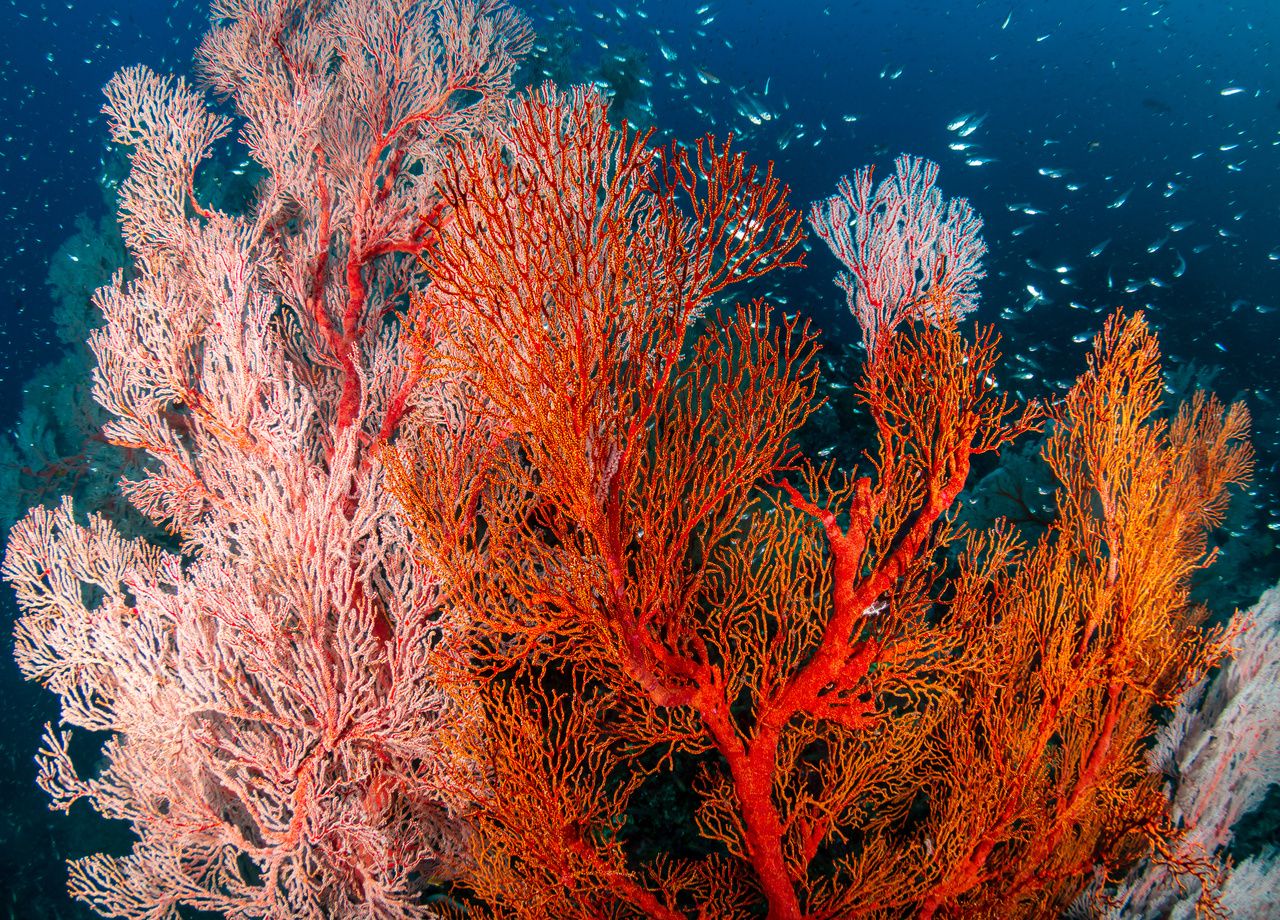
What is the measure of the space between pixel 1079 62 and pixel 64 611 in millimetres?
40249

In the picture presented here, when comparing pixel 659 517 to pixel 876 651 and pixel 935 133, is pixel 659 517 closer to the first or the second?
pixel 876 651

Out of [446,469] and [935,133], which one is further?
[935,133]

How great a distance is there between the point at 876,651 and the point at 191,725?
3.34 meters

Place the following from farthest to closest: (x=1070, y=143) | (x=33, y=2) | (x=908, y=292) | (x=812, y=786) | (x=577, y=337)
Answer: (x=33, y=2) < (x=1070, y=143) < (x=812, y=786) < (x=908, y=292) < (x=577, y=337)

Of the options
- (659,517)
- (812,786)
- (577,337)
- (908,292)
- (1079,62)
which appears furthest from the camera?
(1079,62)

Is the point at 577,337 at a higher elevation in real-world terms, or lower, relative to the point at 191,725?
higher

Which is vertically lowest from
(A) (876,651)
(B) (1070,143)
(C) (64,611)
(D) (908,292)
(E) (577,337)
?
(A) (876,651)

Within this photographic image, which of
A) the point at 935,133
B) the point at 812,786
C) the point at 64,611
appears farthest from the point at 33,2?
the point at 812,786

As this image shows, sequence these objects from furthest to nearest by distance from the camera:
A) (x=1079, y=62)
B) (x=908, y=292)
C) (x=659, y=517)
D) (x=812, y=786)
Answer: (x=1079, y=62) < (x=812, y=786) < (x=908, y=292) < (x=659, y=517)

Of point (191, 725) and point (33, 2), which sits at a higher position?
point (33, 2)

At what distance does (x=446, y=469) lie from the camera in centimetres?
241

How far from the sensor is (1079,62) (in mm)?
28531

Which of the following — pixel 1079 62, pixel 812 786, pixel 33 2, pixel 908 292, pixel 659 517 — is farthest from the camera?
pixel 33 2

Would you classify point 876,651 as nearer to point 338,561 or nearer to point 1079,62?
point 338,561
